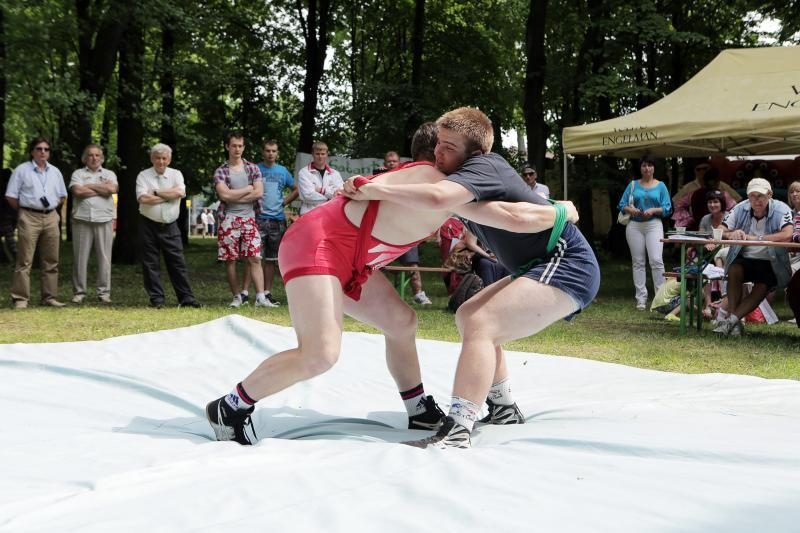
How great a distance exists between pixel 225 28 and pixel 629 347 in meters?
15.0

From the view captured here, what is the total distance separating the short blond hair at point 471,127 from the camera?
11.7ft

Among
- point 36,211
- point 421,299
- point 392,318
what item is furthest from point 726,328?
point 36,211

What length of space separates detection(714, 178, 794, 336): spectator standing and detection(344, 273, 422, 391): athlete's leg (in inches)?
194

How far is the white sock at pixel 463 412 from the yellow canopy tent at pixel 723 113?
23.8 feet

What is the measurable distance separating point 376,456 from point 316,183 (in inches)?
280

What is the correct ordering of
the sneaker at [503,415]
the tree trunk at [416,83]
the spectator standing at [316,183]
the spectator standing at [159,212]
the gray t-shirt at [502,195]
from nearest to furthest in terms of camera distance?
the gray t-shirt at [502,195]
the sneaker at [503,415]
the spectator standing at [159,212]
the spectator standing at [316,183]
the tree trunk at [416,83]

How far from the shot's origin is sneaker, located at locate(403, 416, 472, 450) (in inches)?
136

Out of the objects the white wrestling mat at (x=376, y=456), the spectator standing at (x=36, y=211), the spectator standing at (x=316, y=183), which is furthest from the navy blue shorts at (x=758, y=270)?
the spectator standing at (x=36, y=211)

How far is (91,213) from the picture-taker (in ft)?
31.5

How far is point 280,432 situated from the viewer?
3.95 metres

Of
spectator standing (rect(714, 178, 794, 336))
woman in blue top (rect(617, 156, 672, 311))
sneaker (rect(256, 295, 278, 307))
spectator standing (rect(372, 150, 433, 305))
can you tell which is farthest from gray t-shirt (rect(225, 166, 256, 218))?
spectator standing (rect(714, 178, 794, 336))

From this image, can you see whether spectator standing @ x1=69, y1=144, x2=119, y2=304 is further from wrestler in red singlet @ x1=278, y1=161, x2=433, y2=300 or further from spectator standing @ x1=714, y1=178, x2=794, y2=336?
wrestler in red singlet @ x1=278, y1=161, x2=433, y2=300

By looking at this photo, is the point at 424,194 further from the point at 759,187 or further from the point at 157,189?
the point at 157,189

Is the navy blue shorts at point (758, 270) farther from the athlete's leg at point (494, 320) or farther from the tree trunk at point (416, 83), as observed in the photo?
the tree trunk at point (416, 83)
